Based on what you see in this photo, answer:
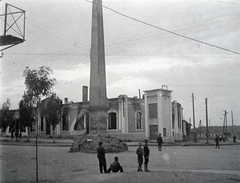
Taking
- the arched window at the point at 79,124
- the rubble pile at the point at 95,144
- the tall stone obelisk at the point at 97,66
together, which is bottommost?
the rubble pile at the point at 95,144

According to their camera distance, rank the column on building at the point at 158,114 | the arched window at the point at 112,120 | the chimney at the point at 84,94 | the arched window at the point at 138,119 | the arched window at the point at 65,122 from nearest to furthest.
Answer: the column on building at the point at 158,114, the arched window at the point at 138,119, the arched window at the point at 112,120, the arched window at the point at 65,122, the chimney at the point at 84,94

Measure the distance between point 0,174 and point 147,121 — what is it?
81.8ft

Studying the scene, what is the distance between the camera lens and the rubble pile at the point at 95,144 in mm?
19156

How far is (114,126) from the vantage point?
36.7m

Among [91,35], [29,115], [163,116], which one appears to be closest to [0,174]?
[91,35]

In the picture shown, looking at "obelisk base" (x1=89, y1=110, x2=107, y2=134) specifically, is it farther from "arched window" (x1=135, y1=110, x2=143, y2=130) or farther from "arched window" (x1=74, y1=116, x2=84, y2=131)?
"arched window" (x1=74, y1=116, x2=84, y2=131)

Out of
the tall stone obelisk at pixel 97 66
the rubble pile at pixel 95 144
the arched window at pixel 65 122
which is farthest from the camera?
the arched window at pixel 65 122

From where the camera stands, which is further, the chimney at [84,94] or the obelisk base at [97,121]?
the chimney at [84,94]

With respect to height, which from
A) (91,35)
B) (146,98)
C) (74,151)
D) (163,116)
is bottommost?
(74,151)

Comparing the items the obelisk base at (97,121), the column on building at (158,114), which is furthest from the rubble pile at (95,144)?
the column on building at (158,114)

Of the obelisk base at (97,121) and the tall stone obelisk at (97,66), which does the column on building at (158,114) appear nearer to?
the obelisk base at (97,121)

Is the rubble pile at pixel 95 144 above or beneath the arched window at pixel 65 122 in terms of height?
beneath

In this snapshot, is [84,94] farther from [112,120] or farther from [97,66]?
[97,66]

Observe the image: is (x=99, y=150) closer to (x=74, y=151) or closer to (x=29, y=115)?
(x=74, y=151)
